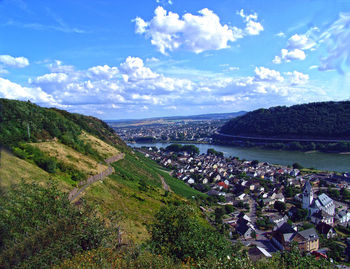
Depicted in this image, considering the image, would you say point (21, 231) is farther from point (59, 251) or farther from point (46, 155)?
point (46, 155)

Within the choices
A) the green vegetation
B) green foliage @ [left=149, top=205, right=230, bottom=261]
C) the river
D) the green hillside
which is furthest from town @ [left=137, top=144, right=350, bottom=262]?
the green vegetation

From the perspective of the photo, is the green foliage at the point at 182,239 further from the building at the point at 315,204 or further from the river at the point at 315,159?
the river at the point at 315,159

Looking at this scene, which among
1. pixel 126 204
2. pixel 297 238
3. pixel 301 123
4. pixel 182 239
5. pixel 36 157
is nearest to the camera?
pixel 182 239

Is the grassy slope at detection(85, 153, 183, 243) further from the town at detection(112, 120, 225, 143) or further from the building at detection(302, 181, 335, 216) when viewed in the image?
the town at detection(112, 120, 225, 143)


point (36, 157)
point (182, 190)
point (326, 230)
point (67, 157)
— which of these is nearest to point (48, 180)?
point (36, 157)

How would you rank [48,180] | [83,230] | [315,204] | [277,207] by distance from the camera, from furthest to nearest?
[277,207], [315,204], [48,180], [83,230]

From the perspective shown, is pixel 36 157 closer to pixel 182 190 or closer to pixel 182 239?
pixel 182 239

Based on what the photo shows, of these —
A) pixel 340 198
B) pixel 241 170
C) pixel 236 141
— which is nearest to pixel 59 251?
pixel 340 198
